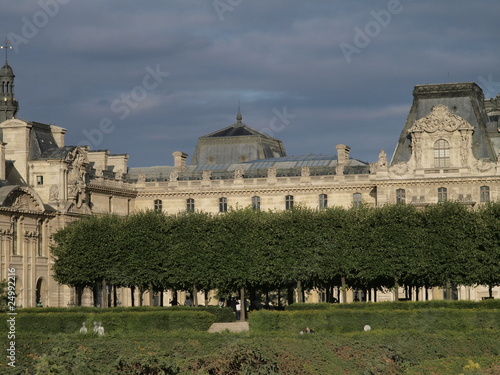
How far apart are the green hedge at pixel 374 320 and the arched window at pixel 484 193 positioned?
124 feet

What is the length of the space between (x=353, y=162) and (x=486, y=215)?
33.4 m

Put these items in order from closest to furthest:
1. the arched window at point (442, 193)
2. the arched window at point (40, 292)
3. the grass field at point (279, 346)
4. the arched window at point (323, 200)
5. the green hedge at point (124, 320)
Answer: the grass field at point (279, 346), the green hedge at point (124, 320), the arched window at point (40, 292), the arched window at point (442, 193), the arched window at point (323, 200)

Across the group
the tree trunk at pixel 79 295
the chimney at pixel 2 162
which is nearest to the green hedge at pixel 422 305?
the tree trunk at pixel 79 295

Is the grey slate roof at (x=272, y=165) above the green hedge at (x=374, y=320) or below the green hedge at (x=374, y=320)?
above

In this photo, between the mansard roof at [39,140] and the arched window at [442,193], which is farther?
the arched window at [442,193]

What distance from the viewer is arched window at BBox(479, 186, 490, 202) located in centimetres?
9775

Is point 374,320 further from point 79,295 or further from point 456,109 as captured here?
point 456,109

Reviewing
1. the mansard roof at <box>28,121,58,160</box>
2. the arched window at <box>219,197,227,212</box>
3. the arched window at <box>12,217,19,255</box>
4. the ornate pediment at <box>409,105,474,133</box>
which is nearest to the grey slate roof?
the arched window at <box>219,197,227,212</box>

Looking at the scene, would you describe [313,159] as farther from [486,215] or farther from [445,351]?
[445,351]

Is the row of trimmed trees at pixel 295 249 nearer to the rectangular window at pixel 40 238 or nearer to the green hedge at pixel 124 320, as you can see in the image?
the rectangular window at pixel 40 238

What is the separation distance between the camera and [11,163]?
94.8 meters

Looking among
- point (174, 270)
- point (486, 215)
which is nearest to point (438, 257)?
point (486, 215)

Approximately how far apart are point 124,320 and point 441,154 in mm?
43983

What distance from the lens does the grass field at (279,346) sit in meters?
35.8
